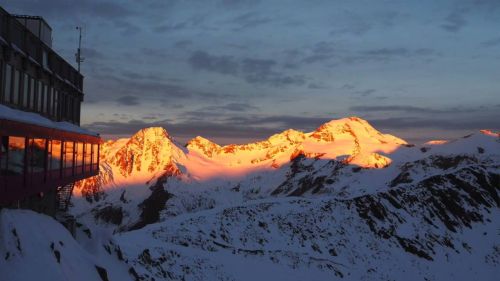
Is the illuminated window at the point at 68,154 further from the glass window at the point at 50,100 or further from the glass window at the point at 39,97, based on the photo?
the glass window at the point at 50,100

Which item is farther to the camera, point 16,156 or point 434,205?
point 434,205

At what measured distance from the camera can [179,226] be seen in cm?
3756

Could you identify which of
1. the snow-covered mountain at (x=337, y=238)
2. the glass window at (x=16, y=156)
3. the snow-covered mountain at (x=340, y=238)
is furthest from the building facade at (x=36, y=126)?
the snow-covered mountain at (x=340, y=238)

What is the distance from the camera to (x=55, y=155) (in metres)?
20.4

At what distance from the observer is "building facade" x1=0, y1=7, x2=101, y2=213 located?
15609mm

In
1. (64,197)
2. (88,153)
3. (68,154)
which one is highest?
(88,153)

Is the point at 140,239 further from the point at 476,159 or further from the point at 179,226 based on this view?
the point at 476,159

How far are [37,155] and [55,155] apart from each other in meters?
2.54

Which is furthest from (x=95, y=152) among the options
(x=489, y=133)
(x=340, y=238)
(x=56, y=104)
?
(x=489, y=133)

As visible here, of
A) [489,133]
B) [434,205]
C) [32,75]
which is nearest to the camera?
→ [32,75]

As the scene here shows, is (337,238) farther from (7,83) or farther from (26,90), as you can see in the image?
(7,83)

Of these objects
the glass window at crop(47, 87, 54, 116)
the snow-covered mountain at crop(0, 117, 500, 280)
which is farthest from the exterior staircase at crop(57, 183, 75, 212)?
the glass window at crop(47, 87, 54, 116)

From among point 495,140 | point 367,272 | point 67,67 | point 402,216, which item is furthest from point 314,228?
point 495,140

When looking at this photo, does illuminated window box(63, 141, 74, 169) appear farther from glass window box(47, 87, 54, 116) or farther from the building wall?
glass window box(47, 87, 54, 116)
